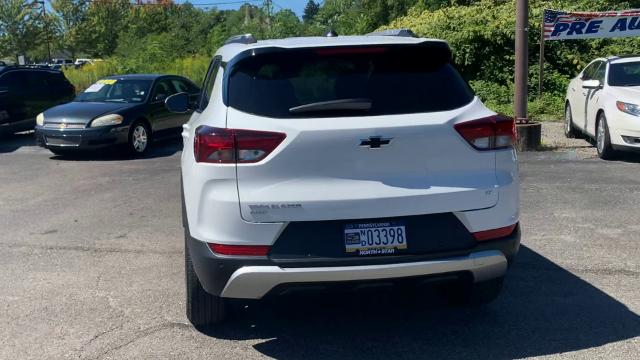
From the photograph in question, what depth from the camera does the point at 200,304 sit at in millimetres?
4320

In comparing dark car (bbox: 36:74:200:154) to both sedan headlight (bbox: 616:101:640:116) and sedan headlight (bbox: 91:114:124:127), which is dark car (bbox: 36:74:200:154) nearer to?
sedan headlight (bbox: 91:114:124:127)

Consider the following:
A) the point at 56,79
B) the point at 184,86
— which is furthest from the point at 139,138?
the point at 56,79

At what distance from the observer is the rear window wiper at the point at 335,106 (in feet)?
12.5

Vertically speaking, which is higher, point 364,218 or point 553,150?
point 364,218

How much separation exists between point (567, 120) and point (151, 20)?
178 feet

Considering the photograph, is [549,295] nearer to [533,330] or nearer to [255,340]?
[533,330]

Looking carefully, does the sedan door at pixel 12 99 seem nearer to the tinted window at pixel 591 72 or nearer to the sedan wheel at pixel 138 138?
the sedan wheel at pixel 138 138

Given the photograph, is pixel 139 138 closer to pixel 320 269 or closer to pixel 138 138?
pixel 138 138

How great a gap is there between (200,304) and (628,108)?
767 centimetres

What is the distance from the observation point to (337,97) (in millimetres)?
3922

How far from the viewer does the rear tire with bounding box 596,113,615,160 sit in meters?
10.3

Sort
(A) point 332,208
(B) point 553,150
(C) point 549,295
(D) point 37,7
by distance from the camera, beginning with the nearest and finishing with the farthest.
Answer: (A) point 332,208
(C) point 549,295
(B) point 553,150
(D) point 37,7

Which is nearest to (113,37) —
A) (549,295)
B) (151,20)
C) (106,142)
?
(151,20)

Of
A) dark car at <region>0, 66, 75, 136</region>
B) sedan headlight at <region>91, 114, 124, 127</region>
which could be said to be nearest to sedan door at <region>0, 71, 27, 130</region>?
dark car at <region>0, 66, 75, 136</region>
